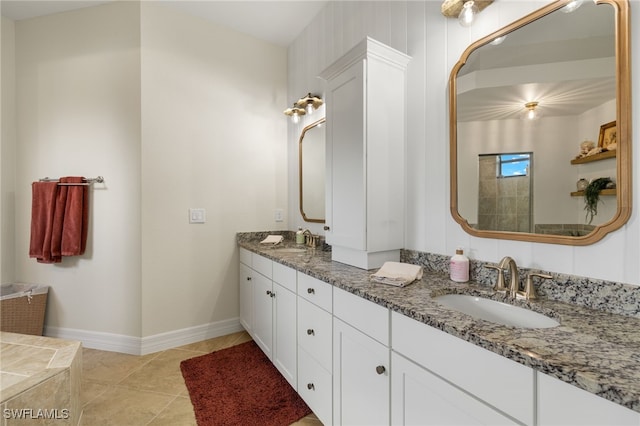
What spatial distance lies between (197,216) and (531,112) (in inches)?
96.3

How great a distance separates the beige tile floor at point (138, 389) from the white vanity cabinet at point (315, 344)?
0.19 metres

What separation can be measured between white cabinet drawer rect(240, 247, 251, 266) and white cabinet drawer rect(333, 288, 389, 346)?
129cm

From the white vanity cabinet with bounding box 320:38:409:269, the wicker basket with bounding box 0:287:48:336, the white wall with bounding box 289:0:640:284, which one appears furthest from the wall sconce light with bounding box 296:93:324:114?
the wicker basket with bounding box 0:287:48:336

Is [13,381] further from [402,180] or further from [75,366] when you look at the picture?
[402,180]

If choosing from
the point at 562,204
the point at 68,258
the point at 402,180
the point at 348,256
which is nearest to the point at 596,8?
the point at 562,204

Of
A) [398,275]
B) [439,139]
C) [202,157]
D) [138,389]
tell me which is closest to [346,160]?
[439,139]

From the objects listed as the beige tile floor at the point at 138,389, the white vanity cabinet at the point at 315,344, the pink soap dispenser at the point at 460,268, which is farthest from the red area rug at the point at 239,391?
the pink soap dispenser at the point at 460,268

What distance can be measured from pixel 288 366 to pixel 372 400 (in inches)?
31.2

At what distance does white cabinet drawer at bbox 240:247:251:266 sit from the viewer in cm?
249

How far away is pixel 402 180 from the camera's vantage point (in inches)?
66.8

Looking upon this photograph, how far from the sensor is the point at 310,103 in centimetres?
246

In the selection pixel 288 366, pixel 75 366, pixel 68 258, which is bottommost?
pixel 288 366

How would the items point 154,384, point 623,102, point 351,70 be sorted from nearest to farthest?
point 623,102
point 351,70
point 154,384

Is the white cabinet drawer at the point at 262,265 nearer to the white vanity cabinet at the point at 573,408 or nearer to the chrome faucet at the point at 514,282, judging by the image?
the chrome faucet at the point at 514,282
